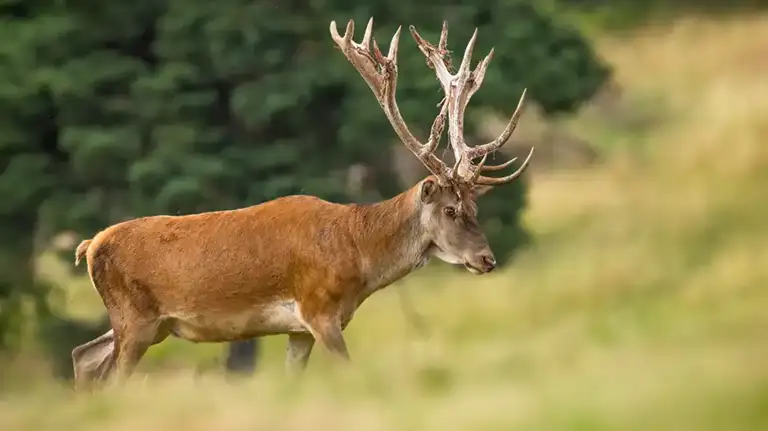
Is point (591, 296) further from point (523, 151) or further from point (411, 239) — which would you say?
point (411, 239)

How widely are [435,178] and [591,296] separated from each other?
870 cm

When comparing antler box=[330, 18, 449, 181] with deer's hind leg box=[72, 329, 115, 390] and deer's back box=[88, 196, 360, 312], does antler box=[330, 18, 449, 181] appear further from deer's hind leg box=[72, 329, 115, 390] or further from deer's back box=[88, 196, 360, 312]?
deer's hind leg box=[72, 329, 115, 390]

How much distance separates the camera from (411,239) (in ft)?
33.3

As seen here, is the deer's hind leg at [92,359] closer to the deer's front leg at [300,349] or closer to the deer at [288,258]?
the deer at [288,258]

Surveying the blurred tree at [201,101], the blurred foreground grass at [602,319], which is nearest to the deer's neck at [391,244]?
the blurred foreground grass at [602,319]

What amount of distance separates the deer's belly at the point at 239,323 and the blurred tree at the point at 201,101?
4.23 m

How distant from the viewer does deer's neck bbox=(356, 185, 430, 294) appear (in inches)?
398

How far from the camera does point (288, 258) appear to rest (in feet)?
32.9

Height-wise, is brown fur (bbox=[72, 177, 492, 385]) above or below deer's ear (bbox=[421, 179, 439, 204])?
below

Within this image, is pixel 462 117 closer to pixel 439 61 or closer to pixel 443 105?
pixel 443 105

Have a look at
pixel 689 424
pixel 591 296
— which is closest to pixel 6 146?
pixel 591 296

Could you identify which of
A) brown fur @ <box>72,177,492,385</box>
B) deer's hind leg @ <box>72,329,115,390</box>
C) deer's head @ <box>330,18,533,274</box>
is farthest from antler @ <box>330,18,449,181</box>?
deer's hind leg @ <box>72,329,115,390</box>

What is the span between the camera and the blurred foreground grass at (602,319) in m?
6.97

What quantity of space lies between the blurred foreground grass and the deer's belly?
11.5 inches
